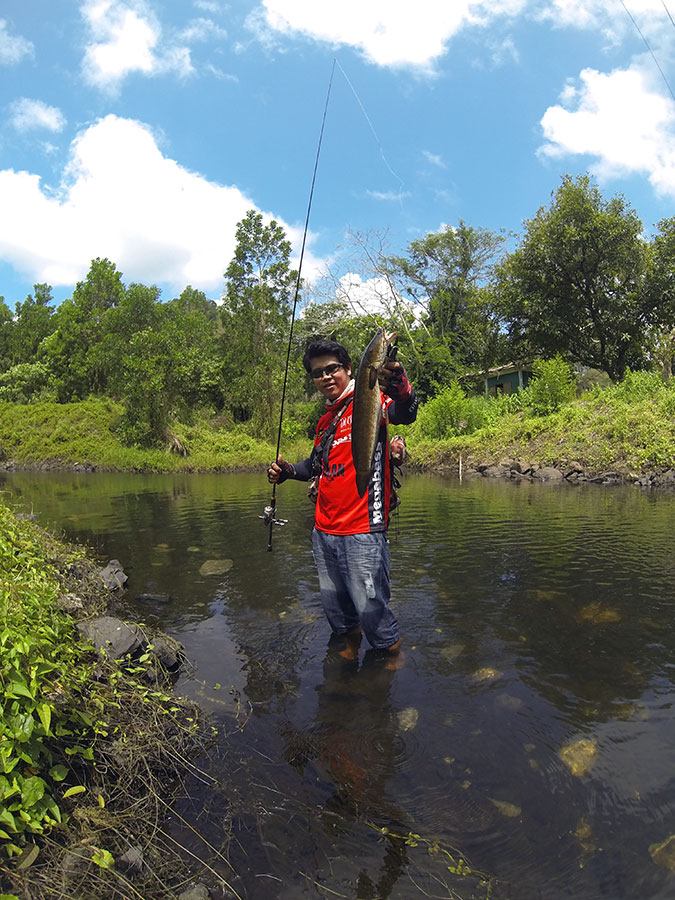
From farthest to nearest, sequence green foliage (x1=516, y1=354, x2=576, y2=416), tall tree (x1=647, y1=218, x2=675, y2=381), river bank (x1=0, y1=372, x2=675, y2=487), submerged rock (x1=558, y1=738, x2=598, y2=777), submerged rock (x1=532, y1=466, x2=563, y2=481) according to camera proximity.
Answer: tall tree (x1=647, y1=218, x2=675, y2=381) → green foliage (x1=516, y1=354, x2=576, y2=416) → submerged rock (x1=532, y1=466, x2=563, y2=481) → river bank (x1=0, y1=372, x2=675, y2=487) → submerged rock (x1=558, y1=738, x2=598, y2=777)

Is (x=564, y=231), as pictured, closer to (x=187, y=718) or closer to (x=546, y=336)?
(x=546, y=336)

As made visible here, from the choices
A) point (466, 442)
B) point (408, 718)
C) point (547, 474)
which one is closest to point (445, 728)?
point (408, 718)

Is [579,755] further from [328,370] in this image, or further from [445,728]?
[328,370]

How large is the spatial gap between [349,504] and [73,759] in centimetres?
248

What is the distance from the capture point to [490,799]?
3.28 meters

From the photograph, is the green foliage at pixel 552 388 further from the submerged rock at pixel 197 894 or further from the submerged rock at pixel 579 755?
the submerged rock at pixel 197 894

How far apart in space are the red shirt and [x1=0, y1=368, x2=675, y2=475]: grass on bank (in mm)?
18650

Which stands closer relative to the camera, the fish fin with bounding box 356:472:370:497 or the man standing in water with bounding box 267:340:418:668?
the fish fin with bounding box 356:472:370:497

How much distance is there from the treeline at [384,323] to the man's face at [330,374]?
3013 cm

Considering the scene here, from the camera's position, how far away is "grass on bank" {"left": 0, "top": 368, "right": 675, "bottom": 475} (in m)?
21.7

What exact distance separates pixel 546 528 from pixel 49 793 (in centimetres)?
1047

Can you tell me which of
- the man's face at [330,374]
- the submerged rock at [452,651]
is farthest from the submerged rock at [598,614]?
the man's face at [330,374]

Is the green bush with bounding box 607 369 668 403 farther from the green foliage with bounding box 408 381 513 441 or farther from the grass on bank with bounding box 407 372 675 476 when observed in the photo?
the green foliage with bounding box 408 381 513 441

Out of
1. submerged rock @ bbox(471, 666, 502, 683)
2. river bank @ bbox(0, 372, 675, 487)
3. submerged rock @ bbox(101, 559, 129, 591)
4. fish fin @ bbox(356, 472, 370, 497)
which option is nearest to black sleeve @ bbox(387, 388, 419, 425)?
fish fin @ bbox(356, 472, 370, 497)
